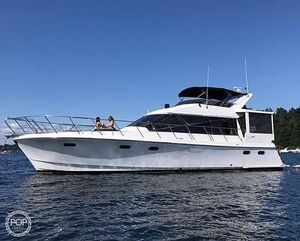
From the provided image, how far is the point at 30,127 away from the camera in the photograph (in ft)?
59.7

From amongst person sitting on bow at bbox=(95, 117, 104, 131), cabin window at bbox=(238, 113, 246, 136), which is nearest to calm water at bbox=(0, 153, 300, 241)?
person sitting on bow at bbox=(95, 117, 104, 131)

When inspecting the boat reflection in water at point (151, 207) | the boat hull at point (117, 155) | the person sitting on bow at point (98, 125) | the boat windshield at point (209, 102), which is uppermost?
the boat windshield at point (209, 102)

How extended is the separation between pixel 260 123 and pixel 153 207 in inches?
521

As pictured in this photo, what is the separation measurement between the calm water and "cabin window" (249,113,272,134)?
5.32 meters

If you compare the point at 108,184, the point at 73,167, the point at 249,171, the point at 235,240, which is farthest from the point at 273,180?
the point at 235,240

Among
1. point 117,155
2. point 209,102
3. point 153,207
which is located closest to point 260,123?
point 209,102

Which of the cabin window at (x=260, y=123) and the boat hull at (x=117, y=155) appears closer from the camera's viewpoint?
the boat hull at (x=117, y=155)

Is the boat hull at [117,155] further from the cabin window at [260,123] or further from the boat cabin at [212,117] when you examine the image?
the cabin window at [260,123]

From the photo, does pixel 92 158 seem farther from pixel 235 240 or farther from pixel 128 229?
pixel 235 240

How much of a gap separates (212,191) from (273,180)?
5533 mm

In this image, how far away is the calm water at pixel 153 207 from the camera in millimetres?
8266

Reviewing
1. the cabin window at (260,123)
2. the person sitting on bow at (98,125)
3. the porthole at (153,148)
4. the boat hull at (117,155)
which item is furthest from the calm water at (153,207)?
the cabin window at (260,123)

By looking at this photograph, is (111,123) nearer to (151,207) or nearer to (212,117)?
(212,117)

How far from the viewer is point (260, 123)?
22203mm
